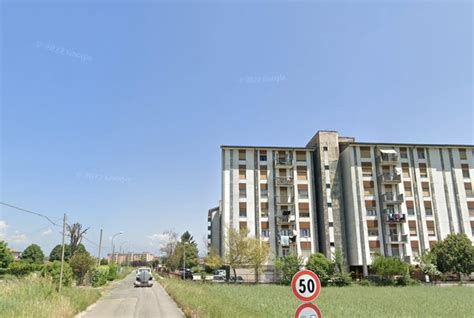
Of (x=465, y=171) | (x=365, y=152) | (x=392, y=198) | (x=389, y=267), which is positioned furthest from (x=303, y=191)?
(x=465, y=171)

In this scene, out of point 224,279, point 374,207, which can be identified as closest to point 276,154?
point 374,207

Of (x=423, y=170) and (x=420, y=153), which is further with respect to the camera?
(x=420, y=153)

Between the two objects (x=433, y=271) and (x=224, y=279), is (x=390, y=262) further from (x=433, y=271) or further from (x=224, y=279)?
(x=224, y=279)

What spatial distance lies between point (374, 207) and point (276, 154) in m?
15.4

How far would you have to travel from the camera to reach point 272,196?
5062cm

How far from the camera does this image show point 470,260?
42.6 metres

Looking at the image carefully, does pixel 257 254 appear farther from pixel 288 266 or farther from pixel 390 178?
pixel 390 178

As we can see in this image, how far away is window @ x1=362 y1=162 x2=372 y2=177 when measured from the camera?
50.2 metres

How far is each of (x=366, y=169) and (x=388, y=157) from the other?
3523 millimetres

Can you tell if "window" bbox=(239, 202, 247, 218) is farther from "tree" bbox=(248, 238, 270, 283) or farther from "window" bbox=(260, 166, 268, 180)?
"tree" bbox=(248, 238, 270, 283)

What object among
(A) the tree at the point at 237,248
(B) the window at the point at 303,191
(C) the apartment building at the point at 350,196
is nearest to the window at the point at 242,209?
(C) the apartment building at the point at 350,196

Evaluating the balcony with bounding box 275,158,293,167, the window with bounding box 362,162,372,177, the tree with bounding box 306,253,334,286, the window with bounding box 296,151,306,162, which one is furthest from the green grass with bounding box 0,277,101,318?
the window with bounding box 362,162,372,177

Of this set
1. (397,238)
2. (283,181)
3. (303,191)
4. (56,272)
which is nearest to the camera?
(56,272)

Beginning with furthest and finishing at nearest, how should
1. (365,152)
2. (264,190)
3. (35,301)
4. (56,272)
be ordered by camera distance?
(365,152) < (264,190) < (56,272) < (35,301)
